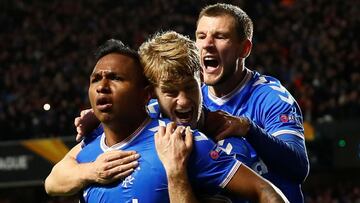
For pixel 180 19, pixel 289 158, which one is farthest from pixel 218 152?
pixel 180 19

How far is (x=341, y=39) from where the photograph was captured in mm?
18531

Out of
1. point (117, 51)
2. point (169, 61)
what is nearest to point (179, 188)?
point (169, 61)

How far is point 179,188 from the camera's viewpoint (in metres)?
3.77

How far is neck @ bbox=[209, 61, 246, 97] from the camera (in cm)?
522

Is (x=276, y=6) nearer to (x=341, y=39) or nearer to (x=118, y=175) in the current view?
(x=341, y=39)

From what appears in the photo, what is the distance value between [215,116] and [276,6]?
1796 centimetres

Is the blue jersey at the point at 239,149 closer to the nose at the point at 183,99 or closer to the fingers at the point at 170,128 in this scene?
the nose at the point at 183,99

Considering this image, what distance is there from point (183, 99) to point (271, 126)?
3.18 feet

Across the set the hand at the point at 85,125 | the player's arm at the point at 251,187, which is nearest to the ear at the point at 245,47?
the hand at the point at 85,125

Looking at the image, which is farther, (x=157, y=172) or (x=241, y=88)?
(x=241, y=88)

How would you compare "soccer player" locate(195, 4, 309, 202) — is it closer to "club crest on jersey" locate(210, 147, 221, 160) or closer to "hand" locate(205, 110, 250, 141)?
"hand" locate(205, 110, 250, 141)

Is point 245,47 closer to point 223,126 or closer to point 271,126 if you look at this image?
point 271,126

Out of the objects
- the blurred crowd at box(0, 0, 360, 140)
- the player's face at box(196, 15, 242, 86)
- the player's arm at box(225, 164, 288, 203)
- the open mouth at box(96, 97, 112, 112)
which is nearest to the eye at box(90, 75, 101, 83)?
the open mouth at box(96, 97, 112, 112)

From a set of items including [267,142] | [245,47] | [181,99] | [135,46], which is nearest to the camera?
[181,99]
